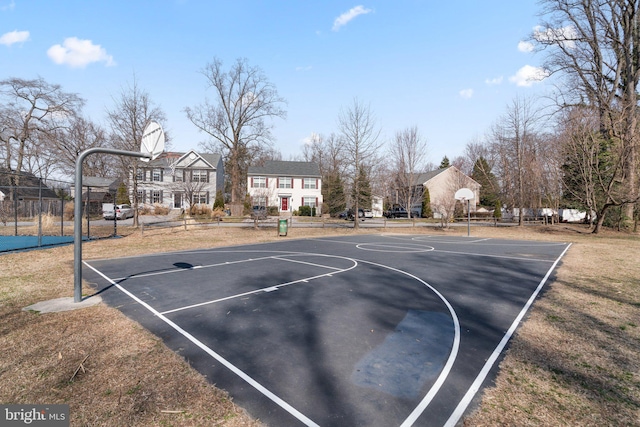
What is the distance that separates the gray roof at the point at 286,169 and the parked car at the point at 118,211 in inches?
679

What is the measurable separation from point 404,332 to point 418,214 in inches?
1903

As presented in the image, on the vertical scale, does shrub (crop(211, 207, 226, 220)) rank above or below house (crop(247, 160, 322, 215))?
below

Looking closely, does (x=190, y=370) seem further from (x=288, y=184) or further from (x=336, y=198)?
(x=288, y=184)

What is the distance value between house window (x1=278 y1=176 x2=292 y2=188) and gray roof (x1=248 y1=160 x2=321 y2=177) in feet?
2.05

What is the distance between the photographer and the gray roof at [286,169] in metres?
48.8

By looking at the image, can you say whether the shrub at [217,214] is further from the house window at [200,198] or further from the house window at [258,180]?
the house window at [258,180]

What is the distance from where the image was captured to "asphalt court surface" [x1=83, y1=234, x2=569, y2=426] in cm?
346

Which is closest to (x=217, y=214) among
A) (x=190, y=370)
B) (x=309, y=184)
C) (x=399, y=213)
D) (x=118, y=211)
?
(x=118, y=211)

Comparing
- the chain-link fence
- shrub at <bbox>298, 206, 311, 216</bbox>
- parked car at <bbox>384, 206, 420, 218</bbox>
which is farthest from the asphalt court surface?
parked car at <bbox>384, 206, 420, 218</bbox>

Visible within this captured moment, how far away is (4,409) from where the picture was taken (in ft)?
10.5

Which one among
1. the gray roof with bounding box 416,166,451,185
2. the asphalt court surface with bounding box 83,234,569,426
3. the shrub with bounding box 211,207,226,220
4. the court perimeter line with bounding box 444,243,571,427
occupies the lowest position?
the court perimeter line with bounding box 444,243,571,427

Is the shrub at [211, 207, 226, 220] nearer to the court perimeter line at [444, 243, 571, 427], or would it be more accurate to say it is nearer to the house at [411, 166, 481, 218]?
the house at [411, 166, 481, 218]

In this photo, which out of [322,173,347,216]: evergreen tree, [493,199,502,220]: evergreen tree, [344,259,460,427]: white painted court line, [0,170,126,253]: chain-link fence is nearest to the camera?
[344,259,460,427]: white painted court line

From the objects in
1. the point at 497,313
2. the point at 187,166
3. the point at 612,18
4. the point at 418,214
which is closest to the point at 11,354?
the point at 497,313
